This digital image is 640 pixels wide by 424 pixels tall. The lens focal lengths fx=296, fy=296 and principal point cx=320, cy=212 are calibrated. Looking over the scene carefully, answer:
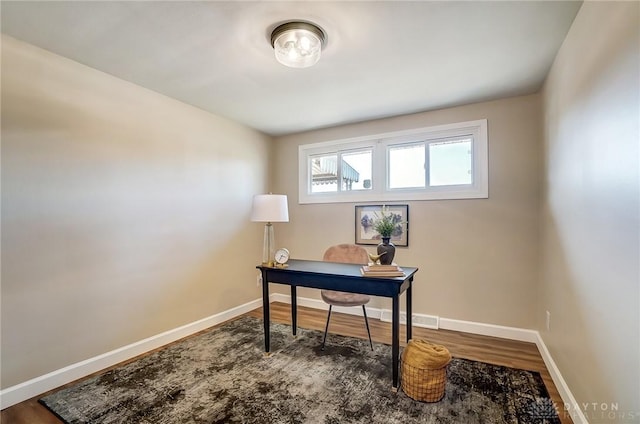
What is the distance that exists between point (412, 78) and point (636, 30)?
155 cm

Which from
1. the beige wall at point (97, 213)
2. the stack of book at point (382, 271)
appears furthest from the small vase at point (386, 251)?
the beige wall at point (97, 213)

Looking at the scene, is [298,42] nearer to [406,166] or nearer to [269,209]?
[269,209]

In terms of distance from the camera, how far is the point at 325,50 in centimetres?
210

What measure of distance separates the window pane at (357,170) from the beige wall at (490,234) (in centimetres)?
35

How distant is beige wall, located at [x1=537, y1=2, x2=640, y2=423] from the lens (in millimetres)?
1148

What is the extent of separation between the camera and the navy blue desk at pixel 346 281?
2006mm

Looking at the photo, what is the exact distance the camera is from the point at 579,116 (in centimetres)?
171

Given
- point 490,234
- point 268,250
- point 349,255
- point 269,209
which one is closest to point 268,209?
point 269,209

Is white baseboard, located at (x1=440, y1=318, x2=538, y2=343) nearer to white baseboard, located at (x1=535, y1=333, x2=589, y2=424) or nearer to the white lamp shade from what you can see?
white baseboard, located at (x1=535, y1=333, x2=589, y2=424)

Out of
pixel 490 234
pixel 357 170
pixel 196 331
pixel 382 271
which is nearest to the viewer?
pixel 382 271

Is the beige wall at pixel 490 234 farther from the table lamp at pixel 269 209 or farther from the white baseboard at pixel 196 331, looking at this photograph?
the table lamp at pixel 269 209

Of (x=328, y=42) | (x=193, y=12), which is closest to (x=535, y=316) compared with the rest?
(x=328, y=42)

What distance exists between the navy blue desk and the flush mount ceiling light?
155 centimetres

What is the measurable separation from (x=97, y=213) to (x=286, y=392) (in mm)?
2002
